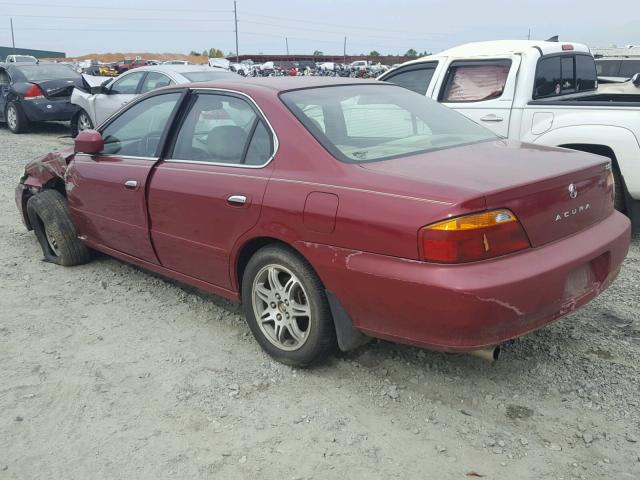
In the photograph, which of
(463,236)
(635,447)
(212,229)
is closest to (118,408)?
(212,229)

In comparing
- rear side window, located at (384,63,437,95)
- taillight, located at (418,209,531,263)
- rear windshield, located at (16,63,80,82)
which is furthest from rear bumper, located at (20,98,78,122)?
taillight, located at (418,209,531,263)

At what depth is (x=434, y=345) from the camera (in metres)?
2.76

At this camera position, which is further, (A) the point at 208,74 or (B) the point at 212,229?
(A) the point at 208,74

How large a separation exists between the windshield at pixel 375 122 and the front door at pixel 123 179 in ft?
3.61

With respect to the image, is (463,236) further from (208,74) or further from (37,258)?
(208,74)

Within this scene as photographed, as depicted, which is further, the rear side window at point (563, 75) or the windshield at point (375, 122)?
the rear side window at point (563, 75)

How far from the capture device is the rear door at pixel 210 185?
11.2ft

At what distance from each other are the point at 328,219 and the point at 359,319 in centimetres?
51

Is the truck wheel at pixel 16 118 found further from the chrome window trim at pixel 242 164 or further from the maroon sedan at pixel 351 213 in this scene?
the chrome window trim at pixel 242 164

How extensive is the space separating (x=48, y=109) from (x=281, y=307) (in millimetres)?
11710

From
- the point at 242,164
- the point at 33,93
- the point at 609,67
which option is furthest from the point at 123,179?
the point at 33,93

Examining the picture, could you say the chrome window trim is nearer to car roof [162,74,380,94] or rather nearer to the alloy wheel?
car roof [162,74,380,94]

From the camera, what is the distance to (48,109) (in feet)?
43.2

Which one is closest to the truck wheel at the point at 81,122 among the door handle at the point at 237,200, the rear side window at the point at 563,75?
the rear side window at the point at 563,75
